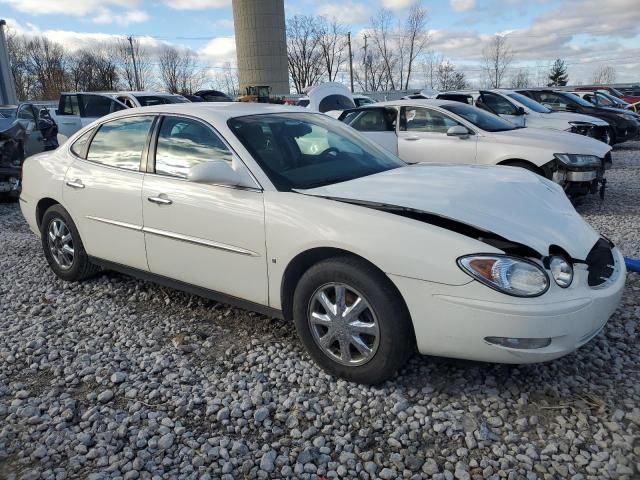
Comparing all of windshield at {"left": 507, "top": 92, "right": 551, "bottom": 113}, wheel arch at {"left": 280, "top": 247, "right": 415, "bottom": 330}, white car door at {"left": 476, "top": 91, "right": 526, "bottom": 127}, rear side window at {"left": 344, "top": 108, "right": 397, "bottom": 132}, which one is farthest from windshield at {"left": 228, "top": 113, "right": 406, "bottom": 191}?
windshield at {"left": 507, "top": 92, "right": 551, "bottom": 113}

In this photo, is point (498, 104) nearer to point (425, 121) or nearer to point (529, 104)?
point (529, 104)

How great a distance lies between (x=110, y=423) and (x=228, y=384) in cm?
67

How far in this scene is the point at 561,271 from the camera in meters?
2.72

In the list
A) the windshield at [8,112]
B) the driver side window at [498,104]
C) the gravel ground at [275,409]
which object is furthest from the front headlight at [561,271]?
the windshield at [8,112]

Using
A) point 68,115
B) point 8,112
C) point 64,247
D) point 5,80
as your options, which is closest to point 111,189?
point 64,247

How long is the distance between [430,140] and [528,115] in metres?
4.99

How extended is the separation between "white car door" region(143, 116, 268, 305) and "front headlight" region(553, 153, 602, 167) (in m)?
5.09

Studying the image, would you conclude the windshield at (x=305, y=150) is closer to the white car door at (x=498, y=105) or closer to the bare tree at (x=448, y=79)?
the white car door at (x=498, y=105)

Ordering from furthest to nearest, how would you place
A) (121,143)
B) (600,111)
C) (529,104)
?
(600,111), (529,104), (121,143)

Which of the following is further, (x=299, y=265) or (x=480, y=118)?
(x=480, y=118)

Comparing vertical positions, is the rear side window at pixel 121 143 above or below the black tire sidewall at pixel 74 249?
above

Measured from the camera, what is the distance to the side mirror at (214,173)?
10.6ft

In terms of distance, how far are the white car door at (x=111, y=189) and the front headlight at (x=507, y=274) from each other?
97.5 inches

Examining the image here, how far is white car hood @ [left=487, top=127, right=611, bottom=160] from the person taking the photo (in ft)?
23.1
